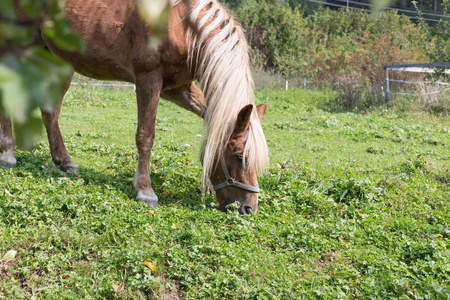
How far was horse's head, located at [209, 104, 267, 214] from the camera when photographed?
3.76 m

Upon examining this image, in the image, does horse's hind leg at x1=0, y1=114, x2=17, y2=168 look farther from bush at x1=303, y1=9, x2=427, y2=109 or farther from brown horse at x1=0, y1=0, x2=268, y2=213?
bush at x1=303, y1=9, x2=427, y2=109

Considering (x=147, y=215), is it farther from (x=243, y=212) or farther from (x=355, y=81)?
(x=355, y=81)

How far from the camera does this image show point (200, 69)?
4.00m

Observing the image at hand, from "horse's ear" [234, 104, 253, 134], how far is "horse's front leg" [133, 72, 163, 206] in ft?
2.91

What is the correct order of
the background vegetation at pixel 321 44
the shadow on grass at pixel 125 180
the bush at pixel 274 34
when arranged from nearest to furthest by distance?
the shadow on grass at pixel 125 180
the background vegetation at pixel 321 44
the bush at pixel 274 34

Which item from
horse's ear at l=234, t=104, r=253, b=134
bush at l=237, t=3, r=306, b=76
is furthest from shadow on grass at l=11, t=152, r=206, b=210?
bush at l=237, t=3, r=306, b=76

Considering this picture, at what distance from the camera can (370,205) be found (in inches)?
161

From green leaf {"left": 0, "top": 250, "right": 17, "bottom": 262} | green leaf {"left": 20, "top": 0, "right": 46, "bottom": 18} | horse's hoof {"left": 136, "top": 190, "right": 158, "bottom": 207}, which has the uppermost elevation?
green leaf {"left": 20, "top": 0, "right": 46, "bottom": 18}

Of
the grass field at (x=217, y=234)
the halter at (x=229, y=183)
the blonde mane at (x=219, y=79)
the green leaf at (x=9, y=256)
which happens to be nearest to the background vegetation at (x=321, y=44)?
the grass field at (x=217, y=234)

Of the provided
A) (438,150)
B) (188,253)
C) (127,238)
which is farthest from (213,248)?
(438,150)

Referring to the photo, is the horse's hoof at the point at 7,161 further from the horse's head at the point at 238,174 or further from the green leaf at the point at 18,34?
the green leaf at the point at 18,34

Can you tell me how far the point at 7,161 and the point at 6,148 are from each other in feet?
0.56

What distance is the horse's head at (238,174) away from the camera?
3.76 m

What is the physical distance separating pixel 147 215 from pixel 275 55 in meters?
18.3
